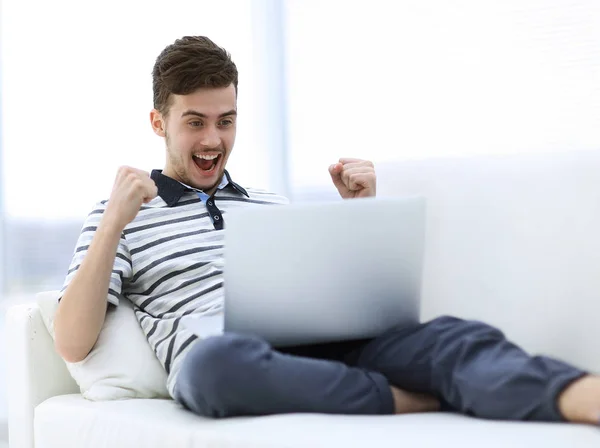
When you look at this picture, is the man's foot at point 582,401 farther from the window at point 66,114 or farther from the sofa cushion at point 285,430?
the window at point 66,114

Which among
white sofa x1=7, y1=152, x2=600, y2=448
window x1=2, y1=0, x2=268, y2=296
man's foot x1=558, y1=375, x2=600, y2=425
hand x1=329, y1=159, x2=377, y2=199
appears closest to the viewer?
man's foot x1=558, y1=375, x2=600, y2=425

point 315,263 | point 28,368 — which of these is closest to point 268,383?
point 315,263

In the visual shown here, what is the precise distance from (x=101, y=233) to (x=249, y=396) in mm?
459

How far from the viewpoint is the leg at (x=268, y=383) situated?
121 cm

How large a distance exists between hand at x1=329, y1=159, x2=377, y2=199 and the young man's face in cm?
25

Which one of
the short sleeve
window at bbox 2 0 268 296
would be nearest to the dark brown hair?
the short sleeve

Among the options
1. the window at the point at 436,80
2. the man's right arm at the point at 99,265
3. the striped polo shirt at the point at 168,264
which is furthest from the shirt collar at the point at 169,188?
→ the window at the point at 436,80

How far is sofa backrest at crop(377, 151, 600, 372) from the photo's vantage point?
4.94ft

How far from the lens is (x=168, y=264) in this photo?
1.65 m

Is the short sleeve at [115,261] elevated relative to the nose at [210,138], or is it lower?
lower

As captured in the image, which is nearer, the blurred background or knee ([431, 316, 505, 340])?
knee ([431, 316, 505, 340])

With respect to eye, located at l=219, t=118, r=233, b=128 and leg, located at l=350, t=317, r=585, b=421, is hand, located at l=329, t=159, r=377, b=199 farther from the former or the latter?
leg, located at l=350, t=317, r=585, b=421

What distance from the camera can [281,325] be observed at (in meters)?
1.27

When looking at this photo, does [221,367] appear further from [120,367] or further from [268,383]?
[120,367]
